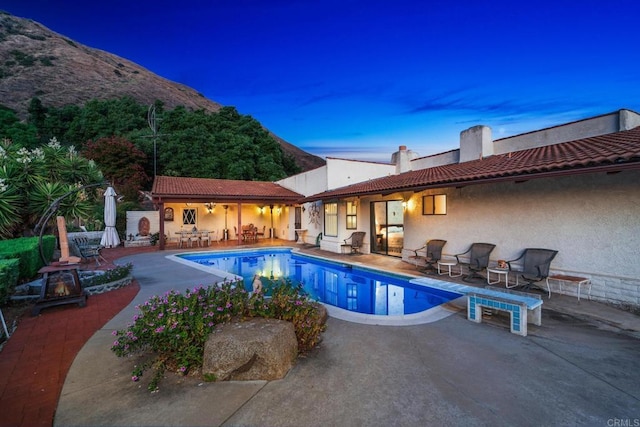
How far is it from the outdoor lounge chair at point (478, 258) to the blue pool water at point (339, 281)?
3.72 feet

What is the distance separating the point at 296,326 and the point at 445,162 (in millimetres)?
10942

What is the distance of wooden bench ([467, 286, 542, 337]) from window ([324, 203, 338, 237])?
950 cm

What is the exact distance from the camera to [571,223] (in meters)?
6.45

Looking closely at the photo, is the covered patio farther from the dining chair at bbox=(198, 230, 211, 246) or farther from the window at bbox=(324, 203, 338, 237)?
the window at bbox=(324, 203, 338, 237)

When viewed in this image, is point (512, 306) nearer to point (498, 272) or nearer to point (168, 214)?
point (498, 272)

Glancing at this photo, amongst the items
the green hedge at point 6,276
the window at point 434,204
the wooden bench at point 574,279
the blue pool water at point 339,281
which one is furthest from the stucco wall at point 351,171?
the green hedge at point 6,276

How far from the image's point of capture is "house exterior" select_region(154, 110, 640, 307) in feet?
18.5

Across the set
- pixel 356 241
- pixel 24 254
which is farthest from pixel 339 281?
pixel 24 254

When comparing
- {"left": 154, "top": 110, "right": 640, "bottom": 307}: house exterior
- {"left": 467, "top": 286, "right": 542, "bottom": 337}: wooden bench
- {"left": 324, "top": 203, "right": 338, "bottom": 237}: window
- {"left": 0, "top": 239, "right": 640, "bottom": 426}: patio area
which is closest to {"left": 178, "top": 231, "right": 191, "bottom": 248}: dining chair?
{"left": 324, "top": 203, "right": 338, "bottom": 237}: window

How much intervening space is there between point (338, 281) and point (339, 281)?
3 cm

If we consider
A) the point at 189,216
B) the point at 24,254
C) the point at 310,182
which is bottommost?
the point at 24,254

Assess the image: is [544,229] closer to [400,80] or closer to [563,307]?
[563,307]

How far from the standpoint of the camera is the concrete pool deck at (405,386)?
8.36 feet

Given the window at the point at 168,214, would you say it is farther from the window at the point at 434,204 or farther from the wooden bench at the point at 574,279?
the wooden bench at the point at 574,279
